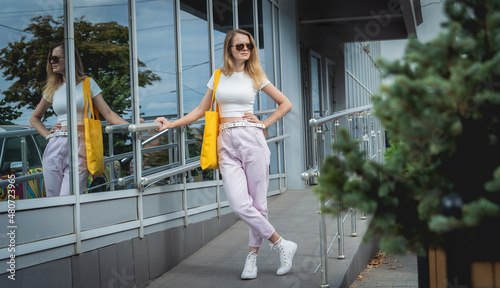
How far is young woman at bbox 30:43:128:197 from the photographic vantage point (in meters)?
3.59

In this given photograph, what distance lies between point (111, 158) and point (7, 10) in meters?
1.37

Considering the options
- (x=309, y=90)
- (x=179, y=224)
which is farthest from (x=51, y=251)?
(x=309, y=90)

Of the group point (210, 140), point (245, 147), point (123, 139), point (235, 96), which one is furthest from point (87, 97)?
point (245, 147)

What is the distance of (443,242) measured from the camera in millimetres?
1690

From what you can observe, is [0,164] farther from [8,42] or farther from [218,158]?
[218,158]

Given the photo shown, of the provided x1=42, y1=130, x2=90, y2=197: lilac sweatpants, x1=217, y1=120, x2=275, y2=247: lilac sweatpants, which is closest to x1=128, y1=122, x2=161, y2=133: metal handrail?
x1=42, y1=130, x2=90, y2=197: lilac sweatpants

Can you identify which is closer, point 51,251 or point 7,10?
point 7,10

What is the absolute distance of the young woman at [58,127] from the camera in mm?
3592

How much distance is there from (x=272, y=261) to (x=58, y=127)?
79.3 inches

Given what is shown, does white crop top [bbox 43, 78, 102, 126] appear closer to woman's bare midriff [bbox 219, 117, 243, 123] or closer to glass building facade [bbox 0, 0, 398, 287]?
glass building facade [bbox 0, 0, 398, 287]

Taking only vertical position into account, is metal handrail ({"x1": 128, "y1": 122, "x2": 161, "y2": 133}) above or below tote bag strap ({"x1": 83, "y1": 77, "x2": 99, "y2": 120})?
below

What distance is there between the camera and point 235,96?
14.1 ft

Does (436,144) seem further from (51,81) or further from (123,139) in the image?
(123,139)

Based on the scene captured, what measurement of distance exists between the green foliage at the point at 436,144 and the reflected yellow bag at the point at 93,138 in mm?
2644
